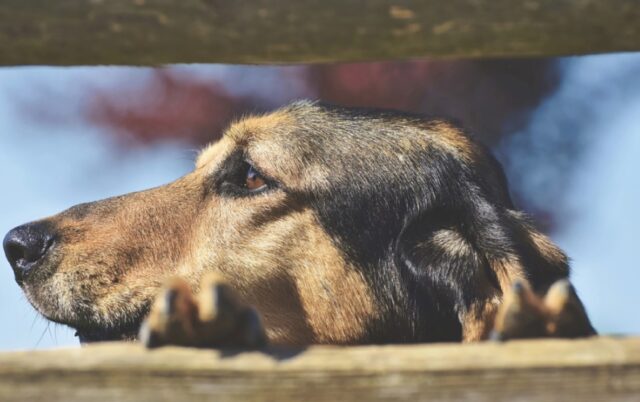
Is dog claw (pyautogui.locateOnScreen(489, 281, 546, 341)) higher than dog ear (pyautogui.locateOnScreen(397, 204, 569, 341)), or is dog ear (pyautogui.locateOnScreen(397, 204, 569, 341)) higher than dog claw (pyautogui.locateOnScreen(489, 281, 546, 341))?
dog ear (pyautogui.locateOnScreen(397, 204, 569, 341))

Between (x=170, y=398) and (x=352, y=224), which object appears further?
(x=352, y=224)

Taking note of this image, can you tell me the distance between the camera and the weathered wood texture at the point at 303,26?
7.31ft

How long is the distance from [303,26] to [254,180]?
1.96 m

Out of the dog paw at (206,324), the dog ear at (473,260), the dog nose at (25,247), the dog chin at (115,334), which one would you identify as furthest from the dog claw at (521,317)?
the dog nose at (25,247)

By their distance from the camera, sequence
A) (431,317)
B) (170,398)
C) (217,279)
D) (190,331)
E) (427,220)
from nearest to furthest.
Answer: (170,398) < (190,331) < (217,279) < (431,317) < (427,220)

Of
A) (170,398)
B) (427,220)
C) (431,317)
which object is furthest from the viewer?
(427,220)

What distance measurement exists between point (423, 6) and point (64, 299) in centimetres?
215

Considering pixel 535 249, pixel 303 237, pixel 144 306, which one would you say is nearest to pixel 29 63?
pixel 144 306

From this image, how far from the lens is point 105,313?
12.2 ft

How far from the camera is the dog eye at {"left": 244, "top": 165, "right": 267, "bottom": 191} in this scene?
4145 millimetres

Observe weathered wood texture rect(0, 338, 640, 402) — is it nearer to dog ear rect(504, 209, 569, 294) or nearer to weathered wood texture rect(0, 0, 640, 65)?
weathered wood texture rect(0, 0, 640, 65)

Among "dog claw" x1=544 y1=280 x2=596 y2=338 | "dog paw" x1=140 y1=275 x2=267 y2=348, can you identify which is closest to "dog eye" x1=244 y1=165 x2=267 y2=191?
"dog paw" x1=140 y1=275 x2=267 y2=348

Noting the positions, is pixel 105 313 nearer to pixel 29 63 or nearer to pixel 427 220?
pixel 427 220

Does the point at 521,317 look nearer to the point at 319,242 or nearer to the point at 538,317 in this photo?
the point at 538,317
